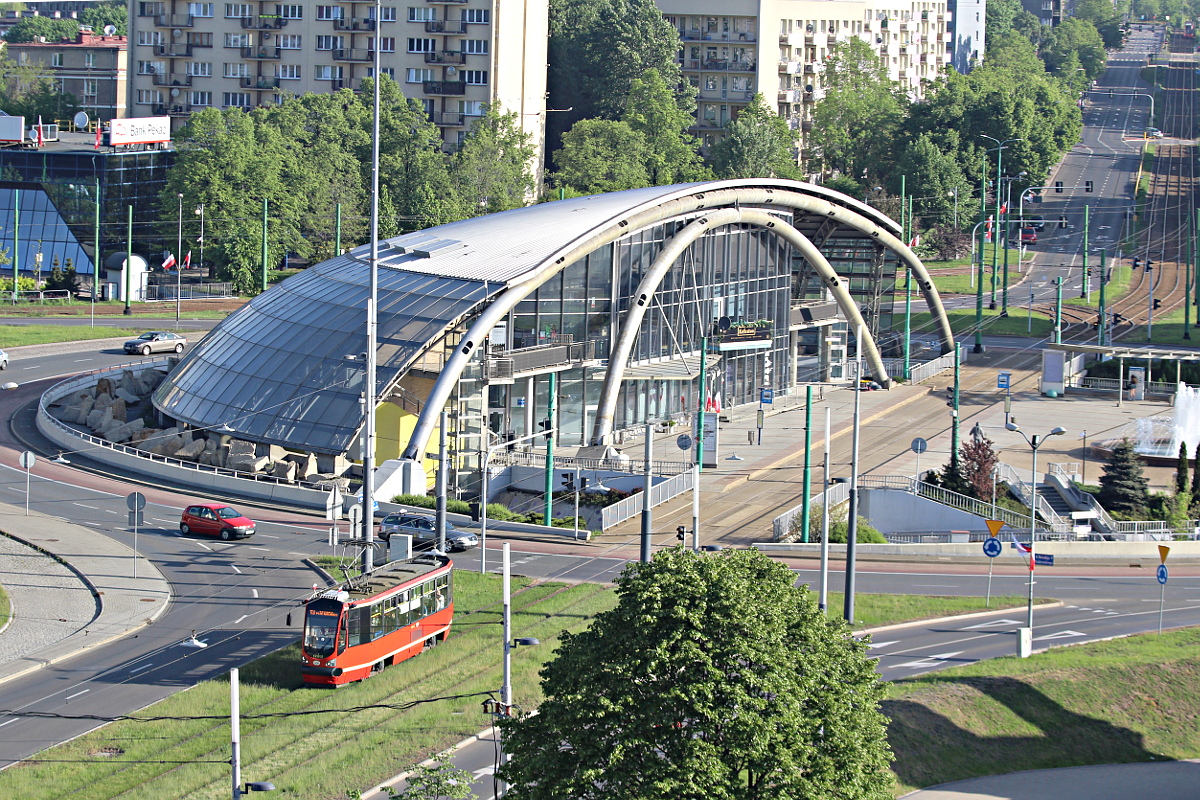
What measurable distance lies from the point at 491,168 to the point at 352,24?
26.3 meters

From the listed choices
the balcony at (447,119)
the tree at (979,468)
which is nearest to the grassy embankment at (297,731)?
the tree at (979,468)

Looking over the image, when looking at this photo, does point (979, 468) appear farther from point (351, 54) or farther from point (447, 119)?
point (351, 54)

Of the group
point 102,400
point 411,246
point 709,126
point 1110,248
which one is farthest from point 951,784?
point 709,126

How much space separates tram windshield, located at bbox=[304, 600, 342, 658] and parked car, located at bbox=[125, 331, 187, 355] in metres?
59.9

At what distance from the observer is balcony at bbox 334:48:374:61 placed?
153 meters

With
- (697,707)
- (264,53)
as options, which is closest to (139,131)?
(264,53)

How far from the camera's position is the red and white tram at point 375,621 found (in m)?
40.2

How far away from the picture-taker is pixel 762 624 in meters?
28.9

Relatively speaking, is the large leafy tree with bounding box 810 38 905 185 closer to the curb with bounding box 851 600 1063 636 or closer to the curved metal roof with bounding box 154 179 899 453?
the curved metal roof with bounding box 154 179 899 453

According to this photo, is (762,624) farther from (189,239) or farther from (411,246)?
(189,239)

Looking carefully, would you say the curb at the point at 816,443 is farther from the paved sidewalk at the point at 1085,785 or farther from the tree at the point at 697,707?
the tree at the point at 697,707

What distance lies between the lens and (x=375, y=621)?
41.3 metres

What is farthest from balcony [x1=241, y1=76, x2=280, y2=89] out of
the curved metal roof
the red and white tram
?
the red and white tram

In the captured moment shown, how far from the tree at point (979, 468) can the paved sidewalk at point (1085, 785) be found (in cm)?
2657
